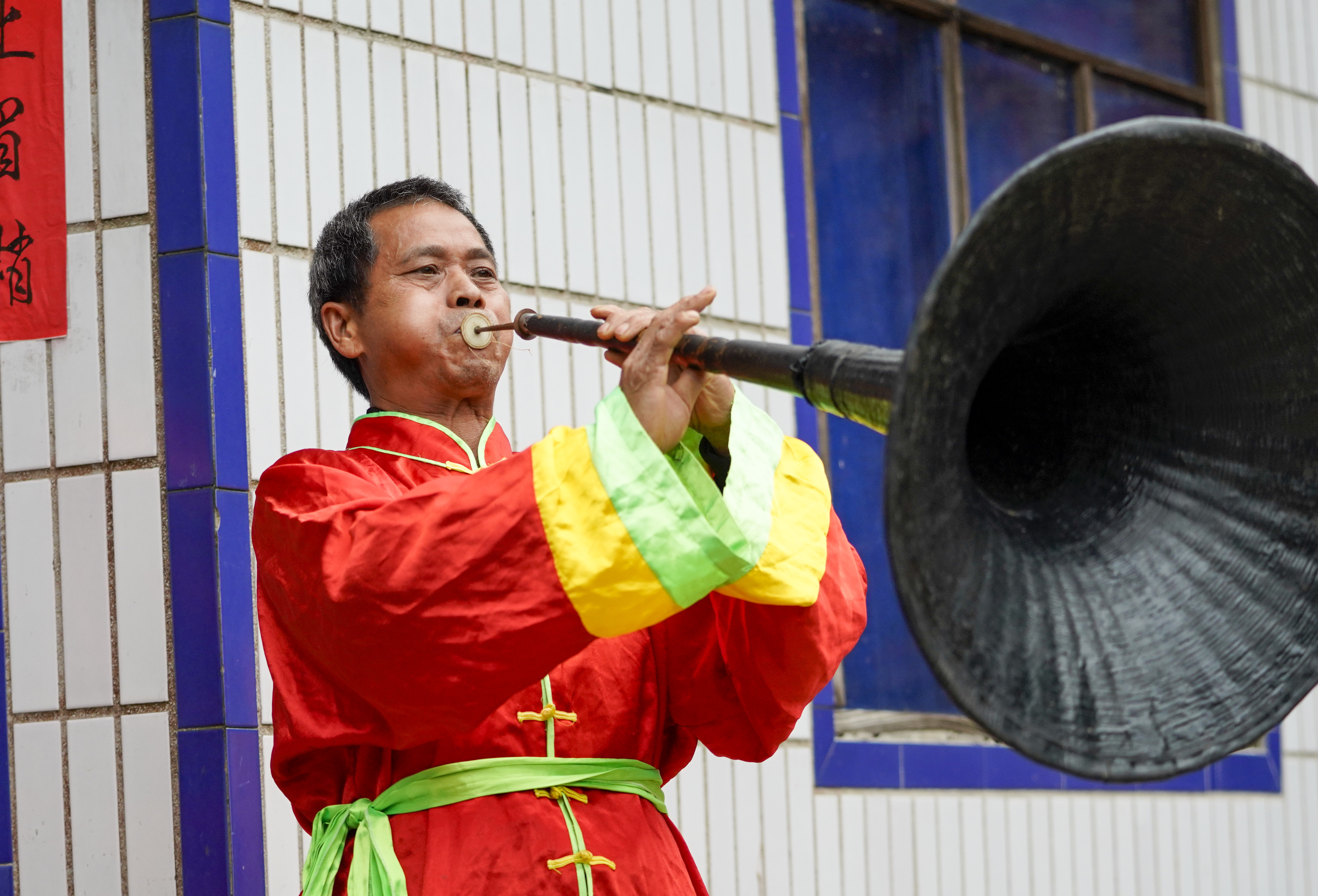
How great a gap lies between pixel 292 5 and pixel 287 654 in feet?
4.80

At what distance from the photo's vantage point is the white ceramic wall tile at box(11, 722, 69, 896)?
280 cm

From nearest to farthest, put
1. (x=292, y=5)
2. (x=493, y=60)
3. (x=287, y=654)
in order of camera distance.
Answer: (x=287, y=654) → (x=292, y=5) → (x=493, y=60)

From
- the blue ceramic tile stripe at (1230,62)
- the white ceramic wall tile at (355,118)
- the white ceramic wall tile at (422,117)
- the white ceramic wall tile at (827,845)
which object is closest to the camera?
the white ceramic wall tile at (355,118)

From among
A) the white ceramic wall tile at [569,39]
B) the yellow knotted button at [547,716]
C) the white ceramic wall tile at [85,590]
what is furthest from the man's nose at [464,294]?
the white ceramic wall tile at [569,39]

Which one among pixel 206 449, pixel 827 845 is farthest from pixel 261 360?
pixel 827 845

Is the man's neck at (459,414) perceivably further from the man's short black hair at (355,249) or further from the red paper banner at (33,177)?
the red paper banner at (33,177)

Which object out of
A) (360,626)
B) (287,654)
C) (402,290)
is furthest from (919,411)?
(402,290)

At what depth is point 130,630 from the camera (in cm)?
282

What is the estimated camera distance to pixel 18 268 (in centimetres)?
295

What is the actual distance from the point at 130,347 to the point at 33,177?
1.19 feet

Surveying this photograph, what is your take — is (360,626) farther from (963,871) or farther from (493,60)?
(963,871)

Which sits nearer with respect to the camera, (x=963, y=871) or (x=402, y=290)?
(x=402, y=290)

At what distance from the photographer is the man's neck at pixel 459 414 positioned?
2336 mm

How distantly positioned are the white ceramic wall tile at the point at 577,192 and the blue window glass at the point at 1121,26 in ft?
5.48
